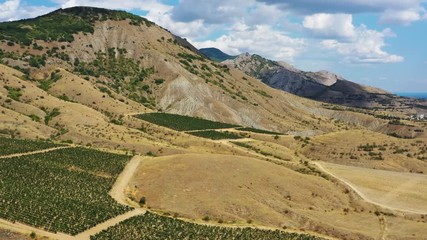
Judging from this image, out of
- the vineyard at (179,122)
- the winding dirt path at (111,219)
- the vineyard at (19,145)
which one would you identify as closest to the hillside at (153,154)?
the winding dirt path at (111,219)

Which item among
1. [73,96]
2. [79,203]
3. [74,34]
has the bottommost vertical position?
[79,203]

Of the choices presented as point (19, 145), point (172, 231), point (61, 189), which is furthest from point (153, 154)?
point (172, 231)

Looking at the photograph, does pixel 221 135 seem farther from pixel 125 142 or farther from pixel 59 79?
pixel 59 79

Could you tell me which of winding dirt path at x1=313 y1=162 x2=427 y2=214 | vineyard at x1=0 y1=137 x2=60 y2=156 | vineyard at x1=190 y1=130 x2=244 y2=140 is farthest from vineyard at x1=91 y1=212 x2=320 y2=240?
vineyard at x1=190 y1=130 x2=244 y2=140

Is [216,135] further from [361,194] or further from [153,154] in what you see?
[361,194]

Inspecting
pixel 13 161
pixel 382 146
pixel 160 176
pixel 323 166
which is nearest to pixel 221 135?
pixel 323 166
